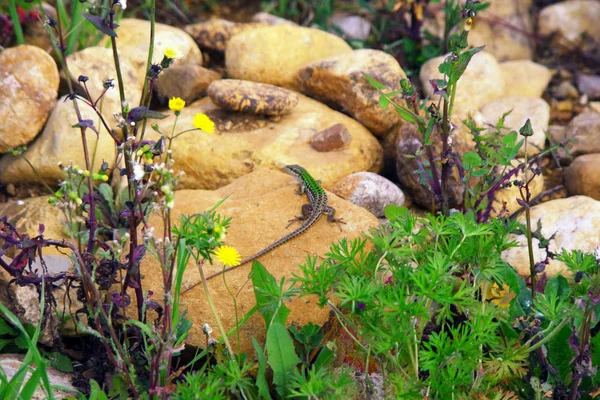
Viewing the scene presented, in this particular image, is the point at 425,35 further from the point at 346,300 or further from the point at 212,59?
the point at 346,300

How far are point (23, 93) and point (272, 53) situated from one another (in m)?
2.52

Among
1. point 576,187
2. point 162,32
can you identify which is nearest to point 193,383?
point 576,187

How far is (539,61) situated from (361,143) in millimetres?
3601

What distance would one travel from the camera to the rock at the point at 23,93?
5934 mm

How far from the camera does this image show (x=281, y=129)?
6.54 meters

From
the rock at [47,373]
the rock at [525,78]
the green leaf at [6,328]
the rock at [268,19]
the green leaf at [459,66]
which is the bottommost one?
the rock at [47,373]

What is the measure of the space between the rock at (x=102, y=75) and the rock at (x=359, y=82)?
1724 millimetres

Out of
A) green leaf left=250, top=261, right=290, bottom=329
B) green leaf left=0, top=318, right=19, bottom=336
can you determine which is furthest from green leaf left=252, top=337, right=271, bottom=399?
green leaf left=0, top=318, right=19, bottom=336

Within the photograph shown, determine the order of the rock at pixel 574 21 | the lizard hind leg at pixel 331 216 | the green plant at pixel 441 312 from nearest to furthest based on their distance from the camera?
the green plant at pixel 441 312, the lizard hind leg at pixel 331 216, the rock at pixel 574 21

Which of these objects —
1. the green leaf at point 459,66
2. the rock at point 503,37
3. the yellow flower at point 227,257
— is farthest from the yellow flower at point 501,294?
the rock at point 503,37

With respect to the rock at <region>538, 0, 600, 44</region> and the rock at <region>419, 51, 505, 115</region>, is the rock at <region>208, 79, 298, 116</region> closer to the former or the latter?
the rock at <region>419, 51, 505, 115</region>

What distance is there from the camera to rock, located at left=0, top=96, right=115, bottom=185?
6008mm

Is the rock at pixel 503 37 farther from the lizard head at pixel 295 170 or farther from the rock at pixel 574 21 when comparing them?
the lizard head at pixel 295 170

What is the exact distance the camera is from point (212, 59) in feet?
26.3
